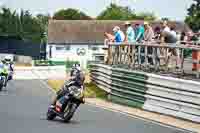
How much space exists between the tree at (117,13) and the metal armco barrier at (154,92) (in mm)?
113013

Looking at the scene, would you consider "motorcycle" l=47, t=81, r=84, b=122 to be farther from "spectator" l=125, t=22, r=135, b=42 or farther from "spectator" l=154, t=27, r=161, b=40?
"spectator" l=125, t=22, r=135, b=42

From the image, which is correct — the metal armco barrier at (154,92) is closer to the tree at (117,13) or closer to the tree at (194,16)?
the tree at (194,16)

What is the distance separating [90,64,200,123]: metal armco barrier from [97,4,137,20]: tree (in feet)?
371

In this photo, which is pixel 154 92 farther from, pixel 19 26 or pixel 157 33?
pixel 19 26

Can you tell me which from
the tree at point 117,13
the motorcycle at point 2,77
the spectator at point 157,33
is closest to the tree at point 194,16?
the motorcycle at point 2,77

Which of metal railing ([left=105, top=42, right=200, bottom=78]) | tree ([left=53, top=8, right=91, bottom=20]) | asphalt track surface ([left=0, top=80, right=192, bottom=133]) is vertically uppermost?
tree ([left=53, top=8, right=91, bottom=20])

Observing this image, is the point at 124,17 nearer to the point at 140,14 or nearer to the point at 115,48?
the point at 140,14

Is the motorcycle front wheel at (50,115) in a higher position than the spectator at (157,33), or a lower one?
lower

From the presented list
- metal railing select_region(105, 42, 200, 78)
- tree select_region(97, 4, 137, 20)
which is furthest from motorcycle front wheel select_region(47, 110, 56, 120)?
tree select_region(97, 4, 137, 20)

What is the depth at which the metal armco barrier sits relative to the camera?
19.3 meters

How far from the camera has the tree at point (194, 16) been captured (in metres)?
64.8

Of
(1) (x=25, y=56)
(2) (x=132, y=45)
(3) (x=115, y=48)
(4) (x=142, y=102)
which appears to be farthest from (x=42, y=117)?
Answer: (1) (x=25, y=56)

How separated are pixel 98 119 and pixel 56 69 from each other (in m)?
39.0

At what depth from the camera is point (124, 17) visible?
141m
